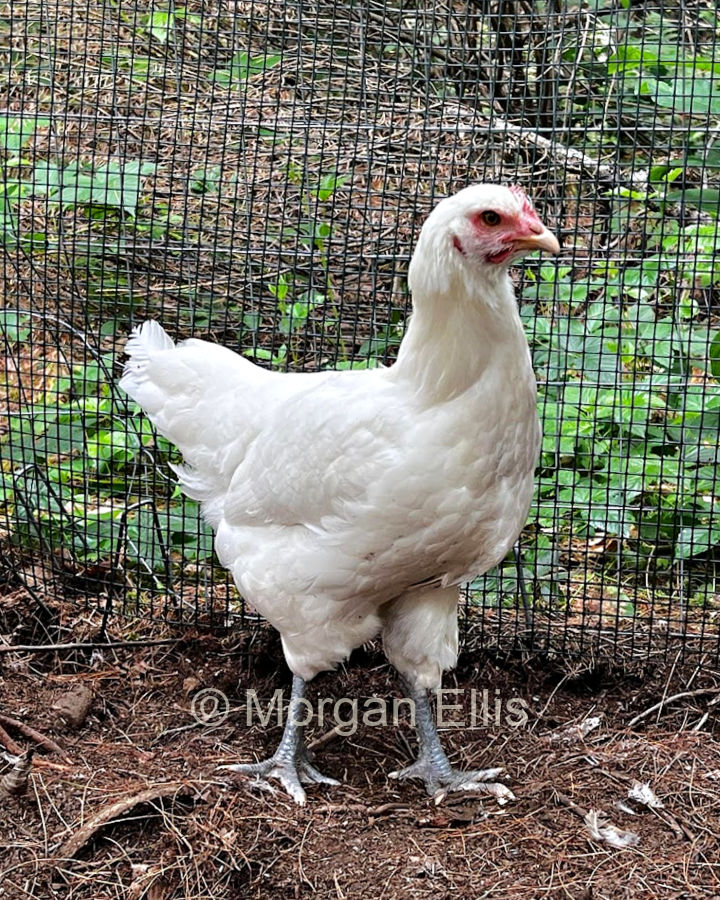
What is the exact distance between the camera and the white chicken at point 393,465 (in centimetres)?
288

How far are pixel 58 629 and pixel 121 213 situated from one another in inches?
68.6

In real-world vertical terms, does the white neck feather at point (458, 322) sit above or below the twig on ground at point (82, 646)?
above

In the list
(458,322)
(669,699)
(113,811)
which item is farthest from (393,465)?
(669,699)

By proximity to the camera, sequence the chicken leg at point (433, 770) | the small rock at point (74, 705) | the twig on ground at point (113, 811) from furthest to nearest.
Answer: the small rock at point (74, 705) < the chicken leg at point (433, 770) < the twig on ground at point (113, 811)

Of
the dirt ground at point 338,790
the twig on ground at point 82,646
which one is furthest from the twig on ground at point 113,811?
the twig on ground at point 82,646

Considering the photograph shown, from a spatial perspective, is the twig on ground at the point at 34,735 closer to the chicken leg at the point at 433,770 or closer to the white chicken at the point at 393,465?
the white chicken at the point at 393,465

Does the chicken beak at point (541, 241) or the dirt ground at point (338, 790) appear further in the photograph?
the dirt ground at point (338, 790)

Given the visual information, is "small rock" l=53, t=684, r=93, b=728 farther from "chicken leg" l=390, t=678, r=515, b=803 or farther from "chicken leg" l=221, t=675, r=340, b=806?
"chicken leg" l=390, t=678, r=515, b=803

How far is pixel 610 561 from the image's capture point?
475 centimetres

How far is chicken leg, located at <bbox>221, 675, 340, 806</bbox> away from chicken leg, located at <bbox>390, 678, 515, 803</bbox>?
0.96 ft

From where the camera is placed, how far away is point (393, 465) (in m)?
2.96

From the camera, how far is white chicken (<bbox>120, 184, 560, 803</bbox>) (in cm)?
288

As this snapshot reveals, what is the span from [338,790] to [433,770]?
0.32m

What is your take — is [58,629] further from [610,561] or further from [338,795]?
[610,561]
